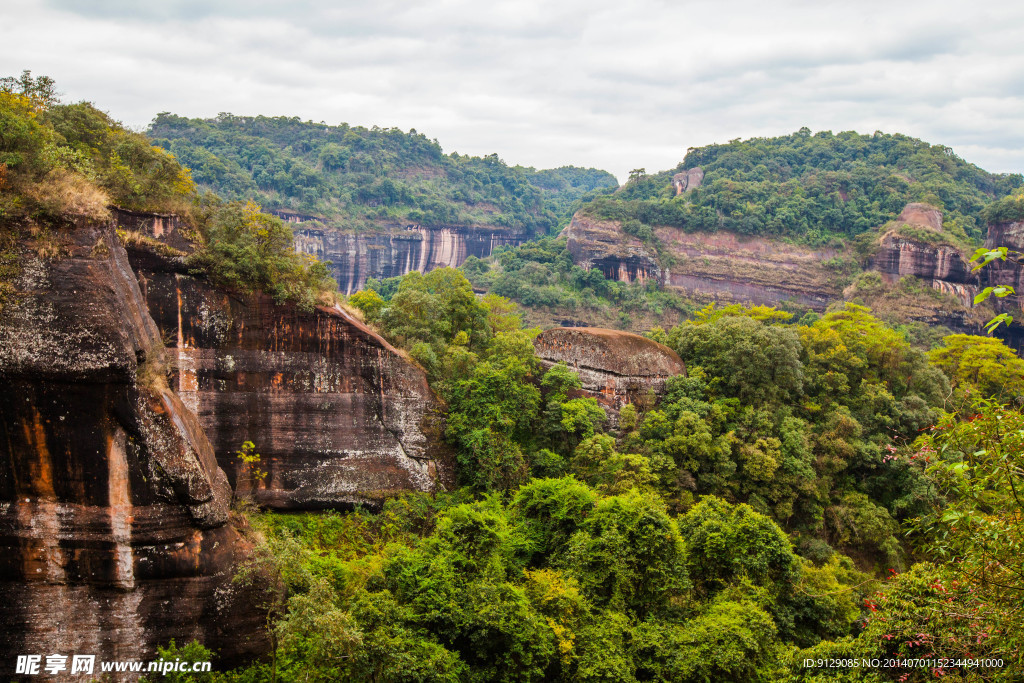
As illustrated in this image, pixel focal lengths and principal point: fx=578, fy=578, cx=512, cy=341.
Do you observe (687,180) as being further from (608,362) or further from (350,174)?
(608,362)

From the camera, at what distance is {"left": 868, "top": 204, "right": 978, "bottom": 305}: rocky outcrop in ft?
161

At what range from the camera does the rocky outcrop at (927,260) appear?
161ft

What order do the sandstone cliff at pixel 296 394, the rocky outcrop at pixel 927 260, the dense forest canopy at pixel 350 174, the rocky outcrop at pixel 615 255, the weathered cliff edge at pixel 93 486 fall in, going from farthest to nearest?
1. the dense forest canopy at pixel 350 174
2. the rocky outcrop at pixel 615 255
3. the rocky outcrop at pixel 927 260
4. the sandstone cliff at pixel 296 394
5. the weathered cliff edge at pixel 93 486

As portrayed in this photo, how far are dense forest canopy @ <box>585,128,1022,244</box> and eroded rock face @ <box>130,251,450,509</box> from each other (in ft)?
161

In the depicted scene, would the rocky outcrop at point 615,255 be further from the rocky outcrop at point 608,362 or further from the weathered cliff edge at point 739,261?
the rocky outcrop at point 608,362

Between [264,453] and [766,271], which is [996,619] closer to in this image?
[264,453]

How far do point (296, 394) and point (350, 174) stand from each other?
65.9 metres

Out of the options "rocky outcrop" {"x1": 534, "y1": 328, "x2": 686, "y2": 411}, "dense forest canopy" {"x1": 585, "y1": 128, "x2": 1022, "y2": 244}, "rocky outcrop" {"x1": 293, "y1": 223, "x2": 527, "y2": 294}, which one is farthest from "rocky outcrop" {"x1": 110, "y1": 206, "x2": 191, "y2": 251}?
"dense forest canopy" {"x1": 585, "y1": 128, "x2": 1022, "y2": 244}

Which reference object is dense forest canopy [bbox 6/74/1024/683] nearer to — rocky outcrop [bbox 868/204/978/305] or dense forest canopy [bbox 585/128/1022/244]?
rocky outcrop [bbox 868/204/978/305]

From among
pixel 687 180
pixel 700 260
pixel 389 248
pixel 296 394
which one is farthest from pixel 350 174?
pixel 296 394

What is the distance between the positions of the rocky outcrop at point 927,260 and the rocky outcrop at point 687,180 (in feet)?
84.2

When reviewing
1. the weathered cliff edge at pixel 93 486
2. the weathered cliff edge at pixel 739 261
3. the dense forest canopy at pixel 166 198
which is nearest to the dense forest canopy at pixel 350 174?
the weathered cliff edge at pixel 739 261

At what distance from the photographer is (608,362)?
21.4 meters

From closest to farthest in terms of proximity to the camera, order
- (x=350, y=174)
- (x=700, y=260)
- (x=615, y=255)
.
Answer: (x=615, y=255) < (x=700, y=260) < (x=350, y=174)
